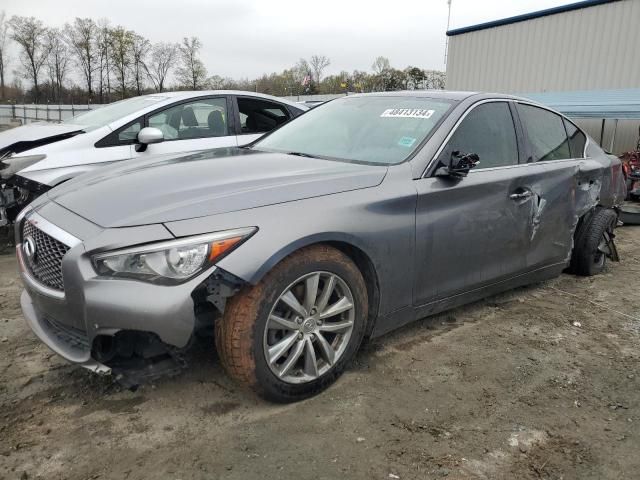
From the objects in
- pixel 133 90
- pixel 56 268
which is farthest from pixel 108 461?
pixel 133 90

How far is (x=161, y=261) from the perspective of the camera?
7.22 feet

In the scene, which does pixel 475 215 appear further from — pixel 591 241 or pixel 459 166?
pixel 591 241

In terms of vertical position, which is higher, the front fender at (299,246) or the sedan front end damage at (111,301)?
the front fender at (299,246)

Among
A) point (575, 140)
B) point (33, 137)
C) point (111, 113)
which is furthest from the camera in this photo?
point (111, 113)

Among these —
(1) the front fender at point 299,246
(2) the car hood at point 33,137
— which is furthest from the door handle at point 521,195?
(2) the car hood at point 33,137

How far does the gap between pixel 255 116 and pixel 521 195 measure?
3.48 m

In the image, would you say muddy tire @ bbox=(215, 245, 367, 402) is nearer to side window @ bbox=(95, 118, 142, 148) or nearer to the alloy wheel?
the alloy wheel

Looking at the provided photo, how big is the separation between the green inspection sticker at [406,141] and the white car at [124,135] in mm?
2486

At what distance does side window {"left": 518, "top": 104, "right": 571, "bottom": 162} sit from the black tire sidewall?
192 centimetres

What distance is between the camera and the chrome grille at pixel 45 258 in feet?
7.80

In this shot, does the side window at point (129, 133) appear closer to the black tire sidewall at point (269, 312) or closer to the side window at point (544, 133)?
the black tire sidewall at point (269, 312)

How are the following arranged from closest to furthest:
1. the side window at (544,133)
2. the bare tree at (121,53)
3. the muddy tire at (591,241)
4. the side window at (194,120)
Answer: the side window at (544,133), the muddy tire at (591,241), the side window at (194,120), the bare tree at (121,53)

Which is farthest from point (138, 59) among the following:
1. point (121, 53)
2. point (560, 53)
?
point (560, 53)

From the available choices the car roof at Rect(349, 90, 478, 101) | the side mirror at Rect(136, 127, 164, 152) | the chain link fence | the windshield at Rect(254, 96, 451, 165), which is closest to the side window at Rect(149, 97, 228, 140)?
the side mirror at Rect(136, 127, 164, 152)
